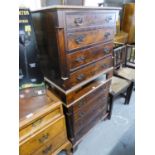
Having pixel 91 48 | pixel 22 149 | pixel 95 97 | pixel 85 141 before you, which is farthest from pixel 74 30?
pixel 85 141

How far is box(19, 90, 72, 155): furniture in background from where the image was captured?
1.00 meters

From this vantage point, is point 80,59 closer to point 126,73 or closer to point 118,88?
point 118,88

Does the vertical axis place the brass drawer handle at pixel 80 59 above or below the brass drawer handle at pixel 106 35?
below

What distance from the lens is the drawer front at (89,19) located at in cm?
94

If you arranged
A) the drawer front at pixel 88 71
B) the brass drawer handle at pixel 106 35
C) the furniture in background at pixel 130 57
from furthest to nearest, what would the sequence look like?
1. the furniture in background at pixel 130 57
2. the brass drawer handle at pixel 106 35
3. the drawer front at pixel 88 71

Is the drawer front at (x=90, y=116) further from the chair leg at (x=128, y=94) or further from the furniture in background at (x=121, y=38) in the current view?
the furniture in background at (x=121, y=38)

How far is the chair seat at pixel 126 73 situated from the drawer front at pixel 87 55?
0.80 metres

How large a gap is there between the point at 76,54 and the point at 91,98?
55 centimetres

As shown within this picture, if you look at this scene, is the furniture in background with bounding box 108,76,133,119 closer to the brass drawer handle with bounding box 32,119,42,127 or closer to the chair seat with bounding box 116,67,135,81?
the chair seat with bounding box 116,67,135,81

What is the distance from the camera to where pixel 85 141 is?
5.43 feet

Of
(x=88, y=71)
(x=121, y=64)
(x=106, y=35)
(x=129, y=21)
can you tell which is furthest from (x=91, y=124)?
(x=129, y=21)

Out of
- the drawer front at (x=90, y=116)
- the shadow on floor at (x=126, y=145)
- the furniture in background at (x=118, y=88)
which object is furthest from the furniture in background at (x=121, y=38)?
the shadow on floor at (x=126, y=145)
